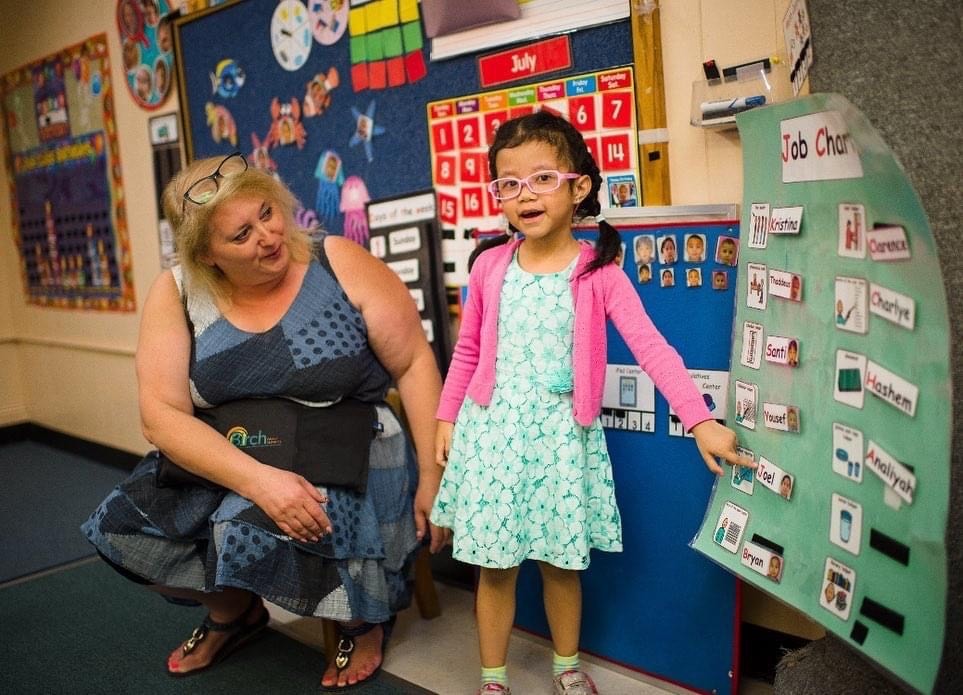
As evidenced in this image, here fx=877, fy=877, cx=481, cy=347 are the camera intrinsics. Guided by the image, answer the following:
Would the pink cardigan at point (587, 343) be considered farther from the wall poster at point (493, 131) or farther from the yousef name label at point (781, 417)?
the wall poster at point (493, 131)

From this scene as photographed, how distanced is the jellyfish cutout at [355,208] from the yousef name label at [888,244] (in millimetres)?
1758

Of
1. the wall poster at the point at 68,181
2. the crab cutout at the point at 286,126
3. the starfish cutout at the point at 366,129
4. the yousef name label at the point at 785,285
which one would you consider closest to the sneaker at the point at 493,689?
the yousef name label at the point at 785,285

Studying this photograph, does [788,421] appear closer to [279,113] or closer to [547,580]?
[547,580]

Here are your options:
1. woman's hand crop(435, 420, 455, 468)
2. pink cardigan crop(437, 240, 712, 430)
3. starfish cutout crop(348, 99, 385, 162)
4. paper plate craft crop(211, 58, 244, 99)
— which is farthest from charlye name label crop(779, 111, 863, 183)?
paper plate craft crop(211, 58, 244, 99)

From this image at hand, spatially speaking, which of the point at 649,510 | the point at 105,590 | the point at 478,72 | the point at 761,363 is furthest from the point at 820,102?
the point at 105,590

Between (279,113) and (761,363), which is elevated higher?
(279,113)

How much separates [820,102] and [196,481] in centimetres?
143

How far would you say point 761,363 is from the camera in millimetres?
1332

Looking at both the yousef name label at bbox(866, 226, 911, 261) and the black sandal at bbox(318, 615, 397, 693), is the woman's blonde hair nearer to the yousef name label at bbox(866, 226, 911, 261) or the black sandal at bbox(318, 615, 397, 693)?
the black sandal at bbox(318, 615, 397, 693)

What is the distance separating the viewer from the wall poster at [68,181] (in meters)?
3.68

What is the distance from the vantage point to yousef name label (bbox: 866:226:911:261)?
0.92m

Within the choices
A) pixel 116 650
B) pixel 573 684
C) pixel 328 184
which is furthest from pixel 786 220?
pixel 116 650

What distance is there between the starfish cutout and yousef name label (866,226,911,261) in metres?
1.71

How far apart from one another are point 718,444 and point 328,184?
1660 millimetres
